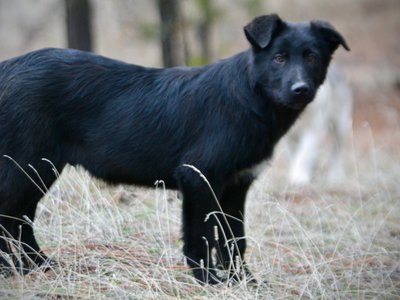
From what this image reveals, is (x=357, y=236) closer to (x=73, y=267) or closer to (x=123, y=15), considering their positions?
(x=73, y=267)

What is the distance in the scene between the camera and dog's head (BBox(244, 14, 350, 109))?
4.64 m

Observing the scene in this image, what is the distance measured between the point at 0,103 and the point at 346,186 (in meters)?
5.33

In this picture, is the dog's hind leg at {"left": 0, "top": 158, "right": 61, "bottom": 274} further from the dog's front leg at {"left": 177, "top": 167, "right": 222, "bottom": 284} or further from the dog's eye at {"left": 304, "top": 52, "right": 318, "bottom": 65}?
the dog's eye at {"left": 304, "top": 52, "right": 318, "bottom": 65}

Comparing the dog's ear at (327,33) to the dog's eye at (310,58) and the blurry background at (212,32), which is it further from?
the blurry background at (212,32)

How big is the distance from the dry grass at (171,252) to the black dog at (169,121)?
29 cm

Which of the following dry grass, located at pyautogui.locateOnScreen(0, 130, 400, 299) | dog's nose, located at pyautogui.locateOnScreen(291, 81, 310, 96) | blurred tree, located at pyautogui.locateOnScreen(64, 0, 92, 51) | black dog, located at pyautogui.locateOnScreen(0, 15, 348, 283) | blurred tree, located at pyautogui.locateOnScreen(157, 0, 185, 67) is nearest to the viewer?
dry grass, located at pyautogui.locateOnScreen(0, 130, 400, 299)

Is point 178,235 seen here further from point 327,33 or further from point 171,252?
point 327,33

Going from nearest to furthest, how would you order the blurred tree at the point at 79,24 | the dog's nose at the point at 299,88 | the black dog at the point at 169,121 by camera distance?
1. the dog's nose at the point at 299,88
2. the black dog at the point at 169,121
3. the blurred tree at the point at 79,24

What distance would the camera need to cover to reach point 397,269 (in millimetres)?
5066

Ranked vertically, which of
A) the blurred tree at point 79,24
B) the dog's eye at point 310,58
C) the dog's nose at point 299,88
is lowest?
the blurred tree at point 79,24

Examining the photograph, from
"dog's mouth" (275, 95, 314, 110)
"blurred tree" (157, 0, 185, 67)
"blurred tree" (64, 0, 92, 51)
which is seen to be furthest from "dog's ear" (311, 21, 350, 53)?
"blurred tree" (157, 0, 185, 67)

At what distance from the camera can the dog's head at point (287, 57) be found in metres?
4.64

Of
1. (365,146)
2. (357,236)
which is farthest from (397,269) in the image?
(365,146)

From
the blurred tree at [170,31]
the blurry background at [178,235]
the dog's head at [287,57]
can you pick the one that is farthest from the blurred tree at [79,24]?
the dog's head at [287,57]
